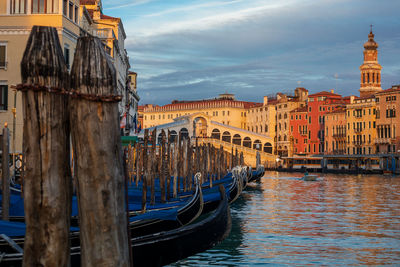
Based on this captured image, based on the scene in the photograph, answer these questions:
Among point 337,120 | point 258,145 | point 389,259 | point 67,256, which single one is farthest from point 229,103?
point 67,256

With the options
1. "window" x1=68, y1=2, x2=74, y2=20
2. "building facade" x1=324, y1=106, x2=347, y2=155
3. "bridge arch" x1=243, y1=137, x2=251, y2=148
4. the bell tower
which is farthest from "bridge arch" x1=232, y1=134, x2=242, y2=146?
"window" x1=68, y1=2, x2=74, y2=20

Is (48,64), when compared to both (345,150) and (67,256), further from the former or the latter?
(345,150)

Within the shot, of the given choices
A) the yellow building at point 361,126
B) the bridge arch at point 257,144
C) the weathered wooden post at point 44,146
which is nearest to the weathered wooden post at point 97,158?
the weathered wooden post at point 44,146

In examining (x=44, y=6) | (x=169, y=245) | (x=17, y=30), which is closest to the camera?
(x=169, y=245)

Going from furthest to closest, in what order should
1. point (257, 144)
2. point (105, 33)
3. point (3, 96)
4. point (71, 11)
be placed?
point (257, 144), point (105, 33), point (71, 11), point (3, 96)

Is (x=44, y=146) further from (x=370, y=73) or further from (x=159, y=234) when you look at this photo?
(x=370, y=73)

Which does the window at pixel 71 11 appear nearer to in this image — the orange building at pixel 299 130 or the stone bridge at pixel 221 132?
the stone bridge at pixel 221 132

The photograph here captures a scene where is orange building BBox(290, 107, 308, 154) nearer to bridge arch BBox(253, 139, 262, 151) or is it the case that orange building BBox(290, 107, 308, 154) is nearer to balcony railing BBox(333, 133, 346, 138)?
bridge arch BBox(253, 139, 262, 151)

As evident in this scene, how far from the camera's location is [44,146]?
148 inches

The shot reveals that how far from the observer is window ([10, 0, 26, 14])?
18.6m

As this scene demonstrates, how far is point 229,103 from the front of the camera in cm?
8256

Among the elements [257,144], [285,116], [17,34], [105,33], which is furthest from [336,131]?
[17,34]

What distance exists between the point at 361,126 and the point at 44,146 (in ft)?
188

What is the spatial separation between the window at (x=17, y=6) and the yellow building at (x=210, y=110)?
2374 inches
